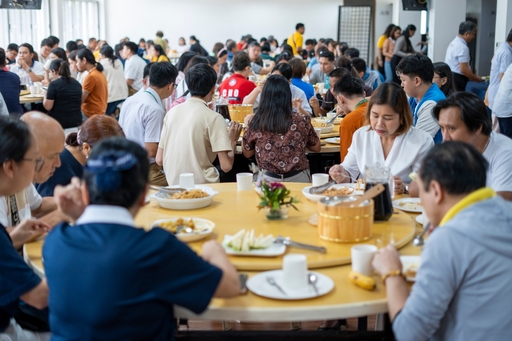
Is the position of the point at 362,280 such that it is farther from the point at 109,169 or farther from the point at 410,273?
the point at 109,169

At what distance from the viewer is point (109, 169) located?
1.48 m

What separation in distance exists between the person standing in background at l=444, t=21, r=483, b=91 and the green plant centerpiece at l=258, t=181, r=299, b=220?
259 inches

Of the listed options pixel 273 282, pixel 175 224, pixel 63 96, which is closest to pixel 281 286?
pixel 273 282

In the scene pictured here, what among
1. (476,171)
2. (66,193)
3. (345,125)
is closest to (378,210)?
(476,171)

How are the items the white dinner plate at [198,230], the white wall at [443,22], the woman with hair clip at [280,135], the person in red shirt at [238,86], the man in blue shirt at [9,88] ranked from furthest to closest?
1. the white wall at [443,22]
2. the man in blue shirt at [9,88]
3. the person in red shirt at [238,86]
4. the woman with hair clip at [280,135]
5. the white dinner plate at [198,230]

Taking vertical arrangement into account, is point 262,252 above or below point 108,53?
below

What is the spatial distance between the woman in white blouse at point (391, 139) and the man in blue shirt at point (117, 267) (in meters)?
1.73

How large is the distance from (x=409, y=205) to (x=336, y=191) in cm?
33

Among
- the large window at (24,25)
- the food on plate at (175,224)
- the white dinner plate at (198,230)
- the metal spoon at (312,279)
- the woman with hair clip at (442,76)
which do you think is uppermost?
the large window at (24,25)

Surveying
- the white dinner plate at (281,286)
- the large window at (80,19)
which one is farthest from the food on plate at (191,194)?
the large window at (80,19)

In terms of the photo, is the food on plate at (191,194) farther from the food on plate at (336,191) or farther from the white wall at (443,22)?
the white wall at (443,22)

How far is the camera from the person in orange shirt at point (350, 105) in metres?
4.18

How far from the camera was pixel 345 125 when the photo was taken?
4.18 meters

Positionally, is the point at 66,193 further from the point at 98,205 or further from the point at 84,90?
the point at 84,90
